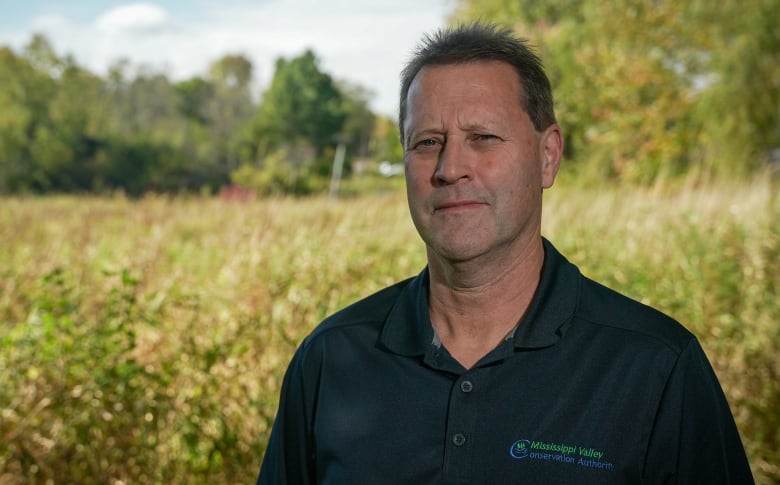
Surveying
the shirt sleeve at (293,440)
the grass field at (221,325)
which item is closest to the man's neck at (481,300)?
the shirt sleeve at (293,440)

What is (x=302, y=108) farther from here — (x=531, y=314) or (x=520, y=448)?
(x=520, y=448)

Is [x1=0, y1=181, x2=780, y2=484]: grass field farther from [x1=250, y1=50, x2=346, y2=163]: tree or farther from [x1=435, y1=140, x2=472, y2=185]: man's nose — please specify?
[x1=250, y1=50, x2=346, y2=163]: tree

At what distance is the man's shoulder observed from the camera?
1.57 meters

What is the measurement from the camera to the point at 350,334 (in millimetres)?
1777

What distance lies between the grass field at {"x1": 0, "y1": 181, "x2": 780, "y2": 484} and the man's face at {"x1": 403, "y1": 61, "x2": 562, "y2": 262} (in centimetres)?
194

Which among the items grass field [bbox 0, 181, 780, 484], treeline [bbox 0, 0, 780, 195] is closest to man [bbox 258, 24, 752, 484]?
grass field [bbox 0, 181, 780, 484]

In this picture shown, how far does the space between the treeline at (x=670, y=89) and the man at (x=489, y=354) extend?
1177cm

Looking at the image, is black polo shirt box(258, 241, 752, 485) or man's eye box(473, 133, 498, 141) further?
man's eye box(473, 133, 498, 141)

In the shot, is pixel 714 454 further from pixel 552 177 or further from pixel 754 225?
pixel 754 225

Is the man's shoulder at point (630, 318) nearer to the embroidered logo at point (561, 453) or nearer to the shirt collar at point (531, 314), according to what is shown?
the shirt collar at point (531, 314)

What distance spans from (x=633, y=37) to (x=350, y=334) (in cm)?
1692

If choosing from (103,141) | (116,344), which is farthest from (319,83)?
(103,141)

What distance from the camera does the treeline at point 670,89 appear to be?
589 inches

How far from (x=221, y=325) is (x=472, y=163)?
2499mm
